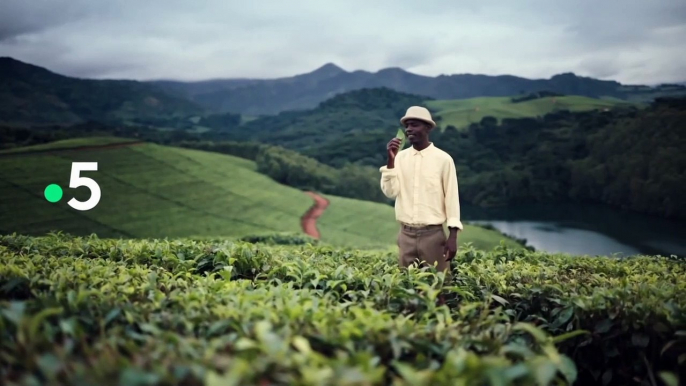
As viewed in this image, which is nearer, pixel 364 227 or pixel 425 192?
pixel 425 192

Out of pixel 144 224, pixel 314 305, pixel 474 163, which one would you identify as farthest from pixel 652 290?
pixel 474 163

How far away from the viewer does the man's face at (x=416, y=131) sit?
4.95 m

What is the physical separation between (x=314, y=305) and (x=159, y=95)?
608ft

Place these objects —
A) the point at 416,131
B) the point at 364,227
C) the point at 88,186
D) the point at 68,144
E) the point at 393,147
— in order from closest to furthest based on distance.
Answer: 1. the point at 393,147
2. the point at 416,131
3. the point at 88,186
4. the point at 364,227
5. the point at 68,144

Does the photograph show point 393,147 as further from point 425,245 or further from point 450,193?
point 425,245

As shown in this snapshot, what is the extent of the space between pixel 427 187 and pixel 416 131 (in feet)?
1.82

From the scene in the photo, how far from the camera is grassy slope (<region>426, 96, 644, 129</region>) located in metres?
109

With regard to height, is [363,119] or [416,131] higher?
[363,119]

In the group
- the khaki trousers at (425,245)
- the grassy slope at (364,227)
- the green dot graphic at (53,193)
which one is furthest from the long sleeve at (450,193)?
the green dot graphic at (53,193)

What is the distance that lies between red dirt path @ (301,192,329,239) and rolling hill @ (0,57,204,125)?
40.1 meters

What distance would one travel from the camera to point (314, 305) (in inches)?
116

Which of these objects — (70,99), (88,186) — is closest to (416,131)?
(88,186)

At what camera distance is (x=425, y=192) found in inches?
196

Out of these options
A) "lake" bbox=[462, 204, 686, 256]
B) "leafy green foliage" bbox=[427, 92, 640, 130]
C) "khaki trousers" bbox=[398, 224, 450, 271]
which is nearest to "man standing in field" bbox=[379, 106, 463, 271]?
"khaki trousers" bbox=[398, 224, 450, 271]
